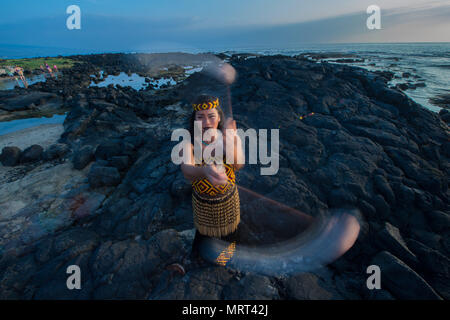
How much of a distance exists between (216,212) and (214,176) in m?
0.61

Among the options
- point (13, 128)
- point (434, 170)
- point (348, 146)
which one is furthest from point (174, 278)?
point (13, 128)

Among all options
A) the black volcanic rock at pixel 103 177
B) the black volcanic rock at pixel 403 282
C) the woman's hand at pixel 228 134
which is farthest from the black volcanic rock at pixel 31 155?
the black volcanic rock at pixel 403 282

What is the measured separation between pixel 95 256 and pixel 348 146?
5.39m

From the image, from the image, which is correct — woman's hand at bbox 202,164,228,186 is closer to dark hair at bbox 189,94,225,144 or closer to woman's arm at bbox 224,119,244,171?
woman's arm at bbox 224,119,244,171

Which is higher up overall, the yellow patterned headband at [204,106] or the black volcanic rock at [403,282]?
the yellow patterned headband at [204,106]

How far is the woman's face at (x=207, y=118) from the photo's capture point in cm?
176

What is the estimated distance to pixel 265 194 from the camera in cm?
370

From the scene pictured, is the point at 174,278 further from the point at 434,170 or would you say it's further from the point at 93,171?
the point at 434,170

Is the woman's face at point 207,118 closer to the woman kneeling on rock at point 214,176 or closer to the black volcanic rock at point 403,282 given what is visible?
the woman kneeling on rock at point 214,176

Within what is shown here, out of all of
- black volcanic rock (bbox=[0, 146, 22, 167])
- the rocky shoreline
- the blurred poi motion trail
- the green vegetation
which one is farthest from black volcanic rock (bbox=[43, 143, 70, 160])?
the green vegetation

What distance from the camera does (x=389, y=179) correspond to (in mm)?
3832

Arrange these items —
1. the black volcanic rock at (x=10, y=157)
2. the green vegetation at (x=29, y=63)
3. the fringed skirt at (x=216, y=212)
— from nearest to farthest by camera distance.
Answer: the fringed skirt at (x=216, y=212) → the black volcanic rock at (x=10, y=157) → the green vegetation at (x=29, y=63)

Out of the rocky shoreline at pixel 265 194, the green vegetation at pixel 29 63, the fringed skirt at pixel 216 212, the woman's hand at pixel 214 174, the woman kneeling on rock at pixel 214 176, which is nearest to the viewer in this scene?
the woman's hand at pixel 214 174

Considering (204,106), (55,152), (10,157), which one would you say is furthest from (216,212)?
(10,157)
